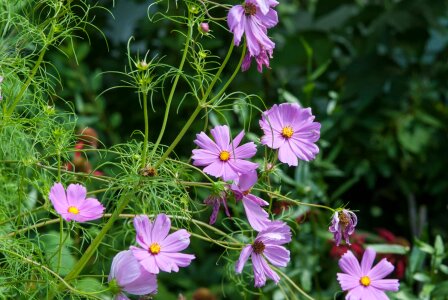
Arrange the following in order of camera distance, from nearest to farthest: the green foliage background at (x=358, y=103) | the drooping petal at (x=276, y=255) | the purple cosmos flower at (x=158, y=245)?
the purple cosmos flower at (x=158, y=245) < the drooping petal at (x=276, y=255) < the green foliage background at (x=358, y=103)

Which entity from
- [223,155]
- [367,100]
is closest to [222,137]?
[223,155]

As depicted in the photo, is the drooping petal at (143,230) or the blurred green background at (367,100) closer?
the drooping petal at (143,230)

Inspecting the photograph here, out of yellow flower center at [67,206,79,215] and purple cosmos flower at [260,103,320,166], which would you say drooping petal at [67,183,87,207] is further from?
purple cosmos flower at [260,103,320,166]

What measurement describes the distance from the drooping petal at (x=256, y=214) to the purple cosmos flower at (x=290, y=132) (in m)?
0.06

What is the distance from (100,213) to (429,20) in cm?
147

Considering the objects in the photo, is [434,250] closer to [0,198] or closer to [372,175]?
[0,198]

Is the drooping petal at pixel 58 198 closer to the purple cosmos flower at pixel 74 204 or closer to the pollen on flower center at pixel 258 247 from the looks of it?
the purple cosmos flower at pixel 74 204

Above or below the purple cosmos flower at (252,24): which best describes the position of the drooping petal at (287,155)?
below

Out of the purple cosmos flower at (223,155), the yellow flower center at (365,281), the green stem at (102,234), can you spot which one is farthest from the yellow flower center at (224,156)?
the yellow flower center at (365,281)

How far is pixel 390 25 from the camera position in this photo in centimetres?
222

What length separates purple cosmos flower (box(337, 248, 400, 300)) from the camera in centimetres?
101

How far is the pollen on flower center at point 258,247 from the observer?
0.99 m

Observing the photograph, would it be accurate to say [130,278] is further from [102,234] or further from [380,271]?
[380,271]

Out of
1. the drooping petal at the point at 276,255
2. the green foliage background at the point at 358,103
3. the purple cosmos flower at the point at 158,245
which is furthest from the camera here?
the green foliage background at the point at 358,103
